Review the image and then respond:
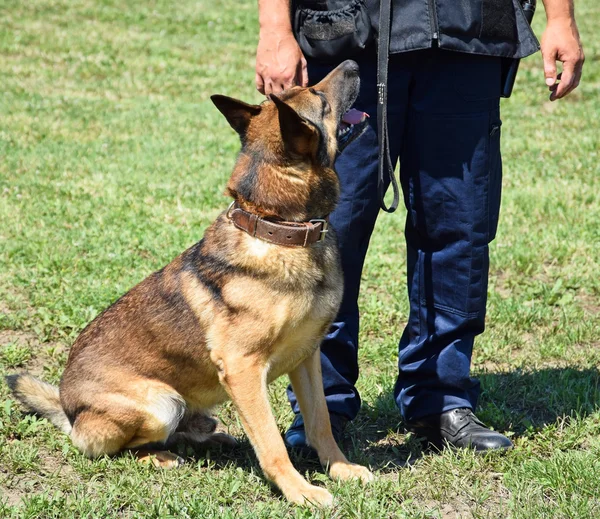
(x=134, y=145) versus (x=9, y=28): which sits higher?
(x=9, y=28)

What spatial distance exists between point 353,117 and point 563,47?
0.96 metres

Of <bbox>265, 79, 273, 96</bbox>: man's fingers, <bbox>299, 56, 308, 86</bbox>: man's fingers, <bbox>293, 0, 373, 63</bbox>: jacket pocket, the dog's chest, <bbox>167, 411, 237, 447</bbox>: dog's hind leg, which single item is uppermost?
<bbox>293, 0, 373, 63</bbox>: jacket pocket

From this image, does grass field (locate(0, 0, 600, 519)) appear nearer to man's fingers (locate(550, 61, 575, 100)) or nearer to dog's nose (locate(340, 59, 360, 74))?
man's fingers (locate(550, 61, 575, 100))

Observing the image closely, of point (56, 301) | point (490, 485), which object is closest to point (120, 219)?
point (56, 301)

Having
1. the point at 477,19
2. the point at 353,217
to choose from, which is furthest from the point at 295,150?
the point at 477,19

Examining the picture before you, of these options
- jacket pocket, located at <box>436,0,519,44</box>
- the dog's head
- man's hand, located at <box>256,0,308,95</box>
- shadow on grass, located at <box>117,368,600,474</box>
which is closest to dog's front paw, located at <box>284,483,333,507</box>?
shadow on grass, located at <box>117,368,600,474</box>

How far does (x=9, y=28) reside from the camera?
1458 centimetres

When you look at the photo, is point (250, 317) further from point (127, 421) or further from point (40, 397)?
point (40, 397)

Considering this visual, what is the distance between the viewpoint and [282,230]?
3.10m

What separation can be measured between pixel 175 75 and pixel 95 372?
1001 centimetres

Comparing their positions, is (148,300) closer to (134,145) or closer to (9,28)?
(134,145)

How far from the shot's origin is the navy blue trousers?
338 cm

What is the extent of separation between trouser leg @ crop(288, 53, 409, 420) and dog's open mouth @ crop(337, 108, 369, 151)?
135mm

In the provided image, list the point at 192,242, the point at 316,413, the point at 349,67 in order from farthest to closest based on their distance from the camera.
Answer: the point at 192,242
the point at 316,413
the point at 349,67
